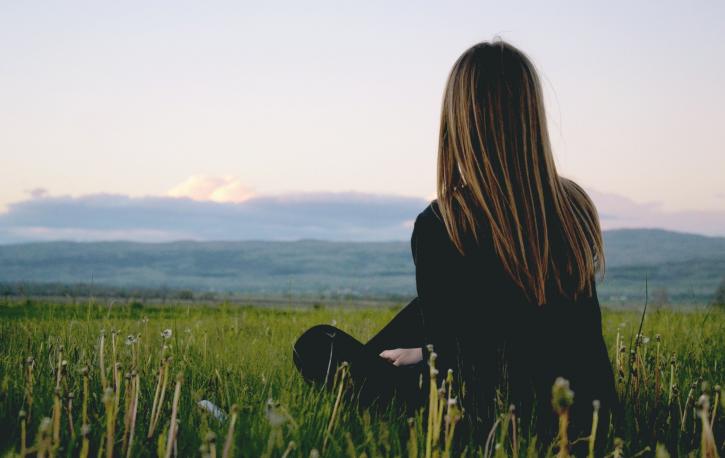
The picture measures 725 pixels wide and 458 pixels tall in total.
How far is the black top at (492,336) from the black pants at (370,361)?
264 millimetres

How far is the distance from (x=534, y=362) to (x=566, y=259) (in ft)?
1.58

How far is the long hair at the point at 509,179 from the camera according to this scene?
119 inches

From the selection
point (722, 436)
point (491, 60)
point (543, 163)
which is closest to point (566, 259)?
point (543, 163)

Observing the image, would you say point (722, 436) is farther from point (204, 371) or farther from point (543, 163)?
point (204, 371)

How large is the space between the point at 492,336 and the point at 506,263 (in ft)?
1.09

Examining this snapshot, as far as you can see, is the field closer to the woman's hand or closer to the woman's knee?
the woman's knee

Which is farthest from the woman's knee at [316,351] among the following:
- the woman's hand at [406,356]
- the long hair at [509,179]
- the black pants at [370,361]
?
the long hair at [509,179]

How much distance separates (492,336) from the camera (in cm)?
307

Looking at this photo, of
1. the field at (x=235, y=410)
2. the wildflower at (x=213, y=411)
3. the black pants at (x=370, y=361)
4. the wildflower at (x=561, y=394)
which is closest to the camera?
the wildflower at (x=561, y=394)

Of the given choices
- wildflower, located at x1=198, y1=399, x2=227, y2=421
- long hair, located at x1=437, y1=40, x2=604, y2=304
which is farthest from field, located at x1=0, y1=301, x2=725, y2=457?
long hair, located at x1=437, y1=40, x2=604, y2=304

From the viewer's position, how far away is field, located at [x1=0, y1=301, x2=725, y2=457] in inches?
84.4

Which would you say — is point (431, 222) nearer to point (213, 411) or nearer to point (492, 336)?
point (492, 336)

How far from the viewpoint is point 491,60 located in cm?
316

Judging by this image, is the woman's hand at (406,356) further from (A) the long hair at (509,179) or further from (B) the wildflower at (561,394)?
(B) the wildflower at (561,394)
